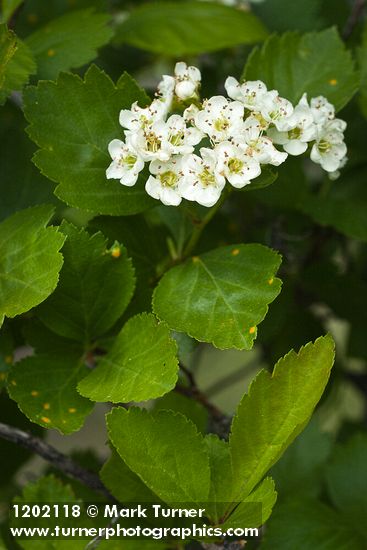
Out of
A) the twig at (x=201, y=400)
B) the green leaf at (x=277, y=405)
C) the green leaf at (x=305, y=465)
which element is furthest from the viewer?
the green leaf at (x=305, y=465)

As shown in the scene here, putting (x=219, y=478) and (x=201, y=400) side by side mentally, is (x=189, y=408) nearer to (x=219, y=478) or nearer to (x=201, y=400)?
(x=201, y=400)

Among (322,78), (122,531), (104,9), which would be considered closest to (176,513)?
(122,531)

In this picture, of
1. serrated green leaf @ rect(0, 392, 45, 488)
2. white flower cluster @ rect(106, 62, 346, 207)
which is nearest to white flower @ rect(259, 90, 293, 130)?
white flower cluster @ rect(106, 62, 346, 207)

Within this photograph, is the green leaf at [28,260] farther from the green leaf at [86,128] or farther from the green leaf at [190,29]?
the green leaf at [190,29]

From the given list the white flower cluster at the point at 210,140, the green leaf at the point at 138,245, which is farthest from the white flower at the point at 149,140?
the green leaf at the point at 138,245

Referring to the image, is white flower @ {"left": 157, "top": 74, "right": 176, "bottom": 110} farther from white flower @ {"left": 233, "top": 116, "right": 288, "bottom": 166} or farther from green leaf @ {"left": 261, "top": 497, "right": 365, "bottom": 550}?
green leaf @ {"left": 261, "top": 497, "right": 365, "bottom": 550}

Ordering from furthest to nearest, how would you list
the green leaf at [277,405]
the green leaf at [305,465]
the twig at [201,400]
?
the green leaf at [305,465] < the twig at [201,400] < the green leaf at [277,405]

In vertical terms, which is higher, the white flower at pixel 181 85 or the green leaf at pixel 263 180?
the white flower at pixel 181 85

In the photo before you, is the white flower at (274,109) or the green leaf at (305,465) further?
the green leaf at (305,465)

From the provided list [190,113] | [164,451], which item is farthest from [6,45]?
[164,451]
